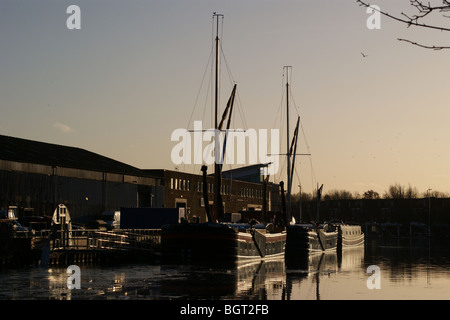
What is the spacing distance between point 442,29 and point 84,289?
27.4 metres

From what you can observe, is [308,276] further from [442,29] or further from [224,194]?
[224,194]

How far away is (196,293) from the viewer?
1460 inches

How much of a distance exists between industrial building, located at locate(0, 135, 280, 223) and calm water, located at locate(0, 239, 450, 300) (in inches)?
933

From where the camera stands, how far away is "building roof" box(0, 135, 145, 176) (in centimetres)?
8600

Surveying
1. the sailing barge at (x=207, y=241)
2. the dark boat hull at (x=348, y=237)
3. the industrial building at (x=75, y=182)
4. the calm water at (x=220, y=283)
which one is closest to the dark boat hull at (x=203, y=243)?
the sailing barge at (x=207, y=241)

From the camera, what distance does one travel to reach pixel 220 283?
43.3 meters

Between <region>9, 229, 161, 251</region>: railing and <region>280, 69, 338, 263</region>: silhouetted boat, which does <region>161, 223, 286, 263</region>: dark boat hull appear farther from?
<region>280, 69, 338, 263</region>: silhouetted boat

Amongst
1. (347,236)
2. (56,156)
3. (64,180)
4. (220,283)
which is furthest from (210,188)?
(220,283)

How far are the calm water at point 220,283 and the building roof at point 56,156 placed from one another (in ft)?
105

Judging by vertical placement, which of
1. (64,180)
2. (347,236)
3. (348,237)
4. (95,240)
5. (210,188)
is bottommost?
(348,237)

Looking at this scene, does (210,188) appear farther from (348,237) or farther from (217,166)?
(217,166)

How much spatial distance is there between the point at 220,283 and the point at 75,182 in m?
51.3

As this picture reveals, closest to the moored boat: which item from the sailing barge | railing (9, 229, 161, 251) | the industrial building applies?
the industrial building
